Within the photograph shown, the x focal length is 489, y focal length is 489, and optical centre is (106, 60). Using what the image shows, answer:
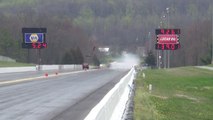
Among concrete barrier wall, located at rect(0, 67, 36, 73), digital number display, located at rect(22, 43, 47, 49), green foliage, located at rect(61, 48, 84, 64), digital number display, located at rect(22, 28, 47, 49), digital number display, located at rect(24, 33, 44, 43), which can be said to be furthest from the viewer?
green foliage, located at rect(61, 48, 84, 64)

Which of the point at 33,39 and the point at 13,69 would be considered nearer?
the point at 13,69

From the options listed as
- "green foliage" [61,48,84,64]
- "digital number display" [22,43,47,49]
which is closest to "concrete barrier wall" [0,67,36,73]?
"digital number display" [22,43,47,49]

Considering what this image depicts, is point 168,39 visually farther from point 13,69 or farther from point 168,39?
point 13,69

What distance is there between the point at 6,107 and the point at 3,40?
419 ft

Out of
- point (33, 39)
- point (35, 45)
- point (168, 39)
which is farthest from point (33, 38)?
point (168, 39)

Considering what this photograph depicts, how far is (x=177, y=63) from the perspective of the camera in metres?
153

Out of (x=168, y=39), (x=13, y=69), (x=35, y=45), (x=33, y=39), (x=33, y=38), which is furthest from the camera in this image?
(x=33, y=38)

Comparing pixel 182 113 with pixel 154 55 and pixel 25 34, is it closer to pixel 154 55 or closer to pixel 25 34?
pixel 25 34

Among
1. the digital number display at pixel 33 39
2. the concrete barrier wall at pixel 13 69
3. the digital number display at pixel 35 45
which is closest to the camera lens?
the concrete barrier wall at pixel 13 69

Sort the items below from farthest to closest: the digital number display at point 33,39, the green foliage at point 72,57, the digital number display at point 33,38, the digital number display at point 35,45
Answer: the green foliage at point 72,57 < the digital number display at point 33,38 < the digital number display at point 33,39 < the digital number display at point 35,45

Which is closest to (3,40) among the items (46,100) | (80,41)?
(80,41)

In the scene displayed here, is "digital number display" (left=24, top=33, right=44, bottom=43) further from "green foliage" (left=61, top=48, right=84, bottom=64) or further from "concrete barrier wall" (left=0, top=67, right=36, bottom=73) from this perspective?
"green foliage" (left=61, top=48, right=84, bottom=64)

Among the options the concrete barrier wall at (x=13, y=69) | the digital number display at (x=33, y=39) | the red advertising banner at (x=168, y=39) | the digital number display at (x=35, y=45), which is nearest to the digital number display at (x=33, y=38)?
the digital number display at (x=33, y=39)

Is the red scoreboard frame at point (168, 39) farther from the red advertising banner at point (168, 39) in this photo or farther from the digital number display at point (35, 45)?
the digital number display at point (35, 45)
